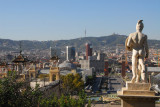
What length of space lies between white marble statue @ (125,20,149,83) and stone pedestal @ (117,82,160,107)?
0.79ft

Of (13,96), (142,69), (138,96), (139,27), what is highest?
(139,27)

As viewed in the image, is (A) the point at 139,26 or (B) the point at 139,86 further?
(A) the point at 139,26

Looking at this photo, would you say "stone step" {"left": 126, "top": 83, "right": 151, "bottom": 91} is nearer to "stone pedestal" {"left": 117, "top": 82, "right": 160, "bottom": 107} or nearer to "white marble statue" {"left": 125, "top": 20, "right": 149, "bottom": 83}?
"stone pedestal" {"left": 117, "top": 82, "right": 160, "bottom": 107}

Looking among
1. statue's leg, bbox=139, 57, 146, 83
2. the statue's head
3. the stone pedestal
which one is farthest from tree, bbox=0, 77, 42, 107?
the statue's head

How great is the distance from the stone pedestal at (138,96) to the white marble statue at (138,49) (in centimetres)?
24

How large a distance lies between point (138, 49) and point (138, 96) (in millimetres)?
1121

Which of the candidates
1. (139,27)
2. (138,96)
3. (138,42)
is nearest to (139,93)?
(138,96)

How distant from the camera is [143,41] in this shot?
622 centimetres

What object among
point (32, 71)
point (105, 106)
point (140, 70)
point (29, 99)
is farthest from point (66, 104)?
point (32, 71)

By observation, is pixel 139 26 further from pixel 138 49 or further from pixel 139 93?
pixel 139 93

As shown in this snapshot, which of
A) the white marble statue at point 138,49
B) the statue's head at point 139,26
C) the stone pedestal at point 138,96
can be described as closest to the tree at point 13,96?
the stone pedestal at point 138,96

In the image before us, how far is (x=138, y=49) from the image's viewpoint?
6273 mm

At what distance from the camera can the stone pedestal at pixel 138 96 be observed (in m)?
5.79

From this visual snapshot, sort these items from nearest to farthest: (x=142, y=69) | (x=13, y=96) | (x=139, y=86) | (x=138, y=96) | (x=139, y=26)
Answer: (x=138, y=96) < (x=139, y=86) < (x=142, y=69) < (x=139, y=26) < (x=13, y=96)
